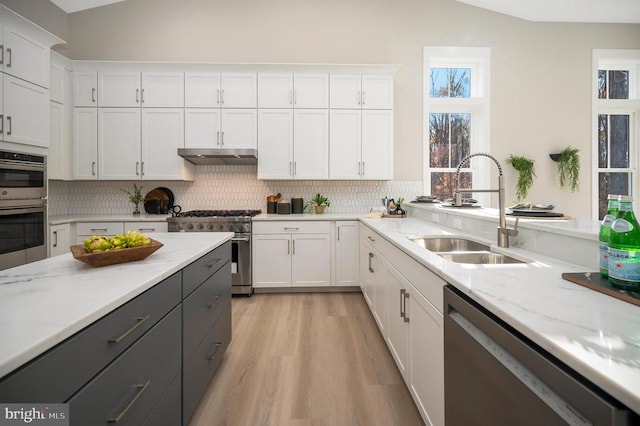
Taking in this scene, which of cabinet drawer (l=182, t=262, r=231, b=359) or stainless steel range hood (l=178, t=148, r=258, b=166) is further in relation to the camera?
stainless steel range hood (l=178, t=148, r=258, b=166)

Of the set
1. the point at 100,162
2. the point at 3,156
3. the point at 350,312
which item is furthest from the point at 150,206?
the point at 350,312

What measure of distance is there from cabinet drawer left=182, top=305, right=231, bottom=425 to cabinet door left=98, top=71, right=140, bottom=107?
10.3 feet

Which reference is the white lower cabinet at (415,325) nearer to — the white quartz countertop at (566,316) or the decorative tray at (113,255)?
the white quartz countertop at (566,316)

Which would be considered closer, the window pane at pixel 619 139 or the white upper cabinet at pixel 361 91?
the white upper cabinet at pixel 361 91

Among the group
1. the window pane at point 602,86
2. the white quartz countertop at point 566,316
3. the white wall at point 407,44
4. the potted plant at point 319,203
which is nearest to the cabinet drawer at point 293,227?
the potted plant at point 319,203

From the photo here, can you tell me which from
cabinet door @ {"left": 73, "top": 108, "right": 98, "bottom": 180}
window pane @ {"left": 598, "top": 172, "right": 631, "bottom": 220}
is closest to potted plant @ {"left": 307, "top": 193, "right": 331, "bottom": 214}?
cabinet door @ {"left": 73, "top": 108, "right": 98, "bottom": 180}

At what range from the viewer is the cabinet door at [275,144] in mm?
3896

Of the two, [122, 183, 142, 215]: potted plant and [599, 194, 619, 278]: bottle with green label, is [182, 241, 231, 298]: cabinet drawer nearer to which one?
[599, 194, 619, 278]: bottle with green label

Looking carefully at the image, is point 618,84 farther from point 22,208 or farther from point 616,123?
point 22,208

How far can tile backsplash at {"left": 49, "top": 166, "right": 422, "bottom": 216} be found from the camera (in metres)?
4.20

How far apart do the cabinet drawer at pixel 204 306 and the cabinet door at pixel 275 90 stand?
2414mm

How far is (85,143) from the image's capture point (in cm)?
383

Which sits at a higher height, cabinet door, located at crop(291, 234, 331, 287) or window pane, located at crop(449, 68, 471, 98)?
window pane, located at crop(449, 68, 471, 98)

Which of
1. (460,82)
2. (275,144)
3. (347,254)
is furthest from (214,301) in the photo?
(460,82)
